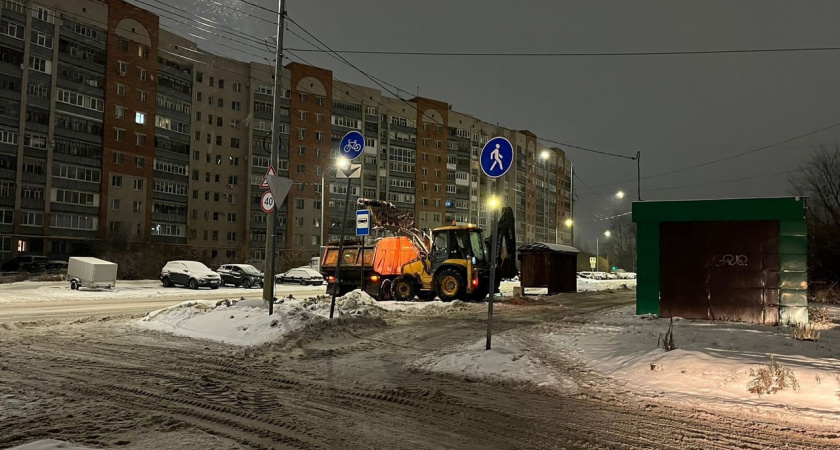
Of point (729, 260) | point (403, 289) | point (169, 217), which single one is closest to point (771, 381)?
point (729, 260)

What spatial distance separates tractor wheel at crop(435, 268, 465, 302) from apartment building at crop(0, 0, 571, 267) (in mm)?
23468

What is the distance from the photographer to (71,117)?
49.4m

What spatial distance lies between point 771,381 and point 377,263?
1532 centimetres

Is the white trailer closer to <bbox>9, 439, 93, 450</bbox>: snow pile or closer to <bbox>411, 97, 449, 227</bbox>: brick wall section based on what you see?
<bbox>9, 439, 93, 450</bbox>: snow pile

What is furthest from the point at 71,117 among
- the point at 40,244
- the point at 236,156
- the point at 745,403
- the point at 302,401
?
the point at 745,403

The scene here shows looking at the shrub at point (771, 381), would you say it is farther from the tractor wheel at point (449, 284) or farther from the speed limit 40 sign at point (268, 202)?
the tractor wheel at point (449, 284)

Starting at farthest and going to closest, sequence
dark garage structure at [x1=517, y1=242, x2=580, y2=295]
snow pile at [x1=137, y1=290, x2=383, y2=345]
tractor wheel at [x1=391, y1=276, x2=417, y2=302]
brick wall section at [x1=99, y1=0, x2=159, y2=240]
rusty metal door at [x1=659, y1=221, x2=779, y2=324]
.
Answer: brick wall section at [x1=99, y1=0, x2=159, y2=240], dark garage structure at [x1=517, y1=242, x2=580, y2=295], tractor wheel at [x1=391, y1=276, x2=417, y2=302], rusty metal door at [x1=659, y1=221, x2=779, y2=324], snow pile at [x1=137, y1=290, x2=383, y2=345]

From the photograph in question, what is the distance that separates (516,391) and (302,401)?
2620 mm

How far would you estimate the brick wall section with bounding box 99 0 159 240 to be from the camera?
5203 cm

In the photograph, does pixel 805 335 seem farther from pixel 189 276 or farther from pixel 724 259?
pixel 189 276

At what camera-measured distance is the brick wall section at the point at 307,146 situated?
6619cm

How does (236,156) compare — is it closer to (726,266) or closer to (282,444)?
(726,266)

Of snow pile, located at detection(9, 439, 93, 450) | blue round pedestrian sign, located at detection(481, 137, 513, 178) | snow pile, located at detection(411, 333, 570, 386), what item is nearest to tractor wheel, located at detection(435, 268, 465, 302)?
snow pile, located at detection(411, 333, 570, 386)

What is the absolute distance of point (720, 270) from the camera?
13586mm
